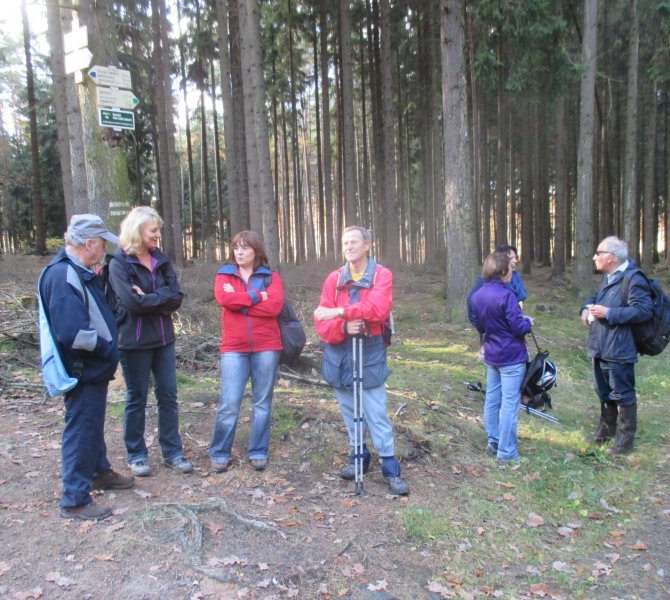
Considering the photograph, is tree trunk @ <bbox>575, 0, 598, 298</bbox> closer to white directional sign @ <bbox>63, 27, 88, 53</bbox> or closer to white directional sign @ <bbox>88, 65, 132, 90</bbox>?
white directional sign @ <bbox>88, 65, 132, 90</bbox>

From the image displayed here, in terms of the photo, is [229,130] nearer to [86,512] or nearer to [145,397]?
[145,397]

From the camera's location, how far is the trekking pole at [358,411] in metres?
4.34

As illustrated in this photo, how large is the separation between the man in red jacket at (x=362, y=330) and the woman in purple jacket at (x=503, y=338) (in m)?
1.31

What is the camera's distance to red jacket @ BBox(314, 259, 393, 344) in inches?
164

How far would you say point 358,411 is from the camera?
14.5 feet

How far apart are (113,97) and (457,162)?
693 cm

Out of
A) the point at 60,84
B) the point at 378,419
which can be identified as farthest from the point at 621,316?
the point at 60,84

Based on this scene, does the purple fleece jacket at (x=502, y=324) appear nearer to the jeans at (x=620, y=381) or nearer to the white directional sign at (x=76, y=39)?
the jeans at (x=620, y=381)

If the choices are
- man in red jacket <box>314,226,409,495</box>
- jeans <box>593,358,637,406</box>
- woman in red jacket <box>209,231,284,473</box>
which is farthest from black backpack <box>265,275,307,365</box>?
jeans <box>593,358,637,406</box>

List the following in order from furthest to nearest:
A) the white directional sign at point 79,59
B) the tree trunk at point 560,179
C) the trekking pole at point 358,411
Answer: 1. the tree trunk at point 560,179
2. the white directional sign at point 79,59
3. the trekking pole at point 358,411

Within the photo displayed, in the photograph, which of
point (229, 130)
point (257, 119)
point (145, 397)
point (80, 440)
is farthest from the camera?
point (229, 130)

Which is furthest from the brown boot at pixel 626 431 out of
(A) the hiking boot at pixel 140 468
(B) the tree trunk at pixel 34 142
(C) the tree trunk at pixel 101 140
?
(B) the tree trunk at pixel 34 142

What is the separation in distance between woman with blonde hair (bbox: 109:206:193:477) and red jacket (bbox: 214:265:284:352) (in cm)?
43

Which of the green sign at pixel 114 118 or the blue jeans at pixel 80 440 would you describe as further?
the green sign at pixel 114 118
